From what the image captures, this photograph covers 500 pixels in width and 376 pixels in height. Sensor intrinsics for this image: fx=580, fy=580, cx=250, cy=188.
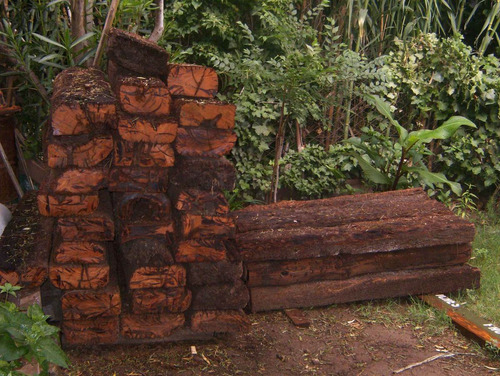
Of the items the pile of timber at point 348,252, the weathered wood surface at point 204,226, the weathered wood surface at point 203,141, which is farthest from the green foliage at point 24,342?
the pile of timber at point 348,252

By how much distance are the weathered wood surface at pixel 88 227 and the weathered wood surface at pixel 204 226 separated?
1.26 ft

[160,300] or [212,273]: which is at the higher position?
[212,273]

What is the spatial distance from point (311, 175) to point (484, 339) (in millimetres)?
2829

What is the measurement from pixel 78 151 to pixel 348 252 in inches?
74.7

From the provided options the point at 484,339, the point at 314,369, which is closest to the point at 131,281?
the point at 314,369

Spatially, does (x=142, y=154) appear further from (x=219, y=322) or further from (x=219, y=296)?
(x=219, y=322)

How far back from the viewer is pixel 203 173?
121 inches

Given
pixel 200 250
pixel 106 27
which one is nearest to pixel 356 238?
pixel 200 250

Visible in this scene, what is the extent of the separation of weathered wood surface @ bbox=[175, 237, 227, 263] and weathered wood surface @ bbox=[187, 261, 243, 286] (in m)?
0.04

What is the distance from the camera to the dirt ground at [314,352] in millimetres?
3152

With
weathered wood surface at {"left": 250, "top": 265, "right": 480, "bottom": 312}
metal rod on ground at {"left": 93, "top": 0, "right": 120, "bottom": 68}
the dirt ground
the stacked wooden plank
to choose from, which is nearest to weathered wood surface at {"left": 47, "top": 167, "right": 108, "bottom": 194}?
Result: the stacked wooden plank

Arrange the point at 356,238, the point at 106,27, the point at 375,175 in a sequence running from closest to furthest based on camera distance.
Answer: the point at 356,238, the point at 106,27, the point at 375,175

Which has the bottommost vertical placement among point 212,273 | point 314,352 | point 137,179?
point 314,352

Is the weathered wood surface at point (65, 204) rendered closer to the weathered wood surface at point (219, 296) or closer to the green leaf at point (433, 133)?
the weathered wood surface at point (219, 296)
